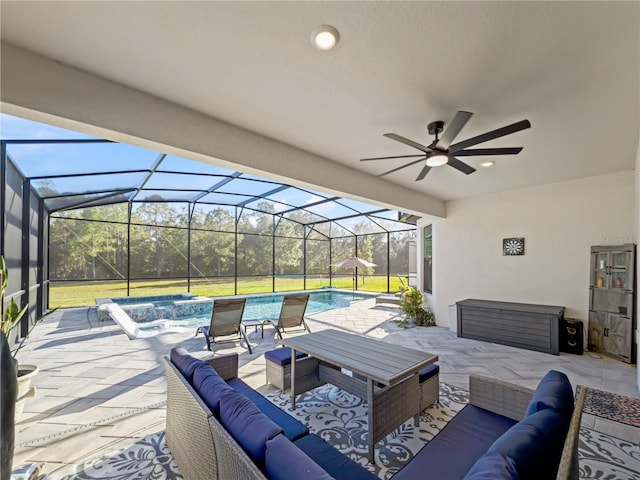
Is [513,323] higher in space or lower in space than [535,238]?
lower

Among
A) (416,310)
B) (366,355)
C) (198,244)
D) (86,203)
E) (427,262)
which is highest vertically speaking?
(86,203)

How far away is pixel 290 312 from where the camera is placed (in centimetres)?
555

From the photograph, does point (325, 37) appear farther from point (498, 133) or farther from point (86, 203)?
point (86, 203)

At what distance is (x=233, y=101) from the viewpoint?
2.63 meters

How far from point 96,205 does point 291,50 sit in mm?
9072

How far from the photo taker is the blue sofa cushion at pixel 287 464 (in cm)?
98

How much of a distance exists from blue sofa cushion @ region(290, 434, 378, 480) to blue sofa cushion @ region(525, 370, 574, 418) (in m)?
0.92

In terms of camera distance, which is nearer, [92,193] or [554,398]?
[554,398]

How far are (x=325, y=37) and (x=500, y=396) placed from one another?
2883mm

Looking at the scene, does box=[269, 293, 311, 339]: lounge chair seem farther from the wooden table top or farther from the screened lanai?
the screened lanai

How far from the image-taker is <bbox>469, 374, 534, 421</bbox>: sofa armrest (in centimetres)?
208

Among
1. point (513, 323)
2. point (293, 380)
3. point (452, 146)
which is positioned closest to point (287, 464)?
point (293, 380)

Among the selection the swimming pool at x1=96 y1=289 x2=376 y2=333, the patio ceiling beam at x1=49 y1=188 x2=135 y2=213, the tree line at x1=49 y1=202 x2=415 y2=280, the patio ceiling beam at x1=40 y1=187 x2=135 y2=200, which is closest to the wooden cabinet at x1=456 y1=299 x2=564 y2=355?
the swimming pool at x1=96 y1=289 x2=376 y2=333

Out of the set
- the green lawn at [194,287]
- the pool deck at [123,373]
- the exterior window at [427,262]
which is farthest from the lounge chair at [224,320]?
the green lawn at [194,287]
